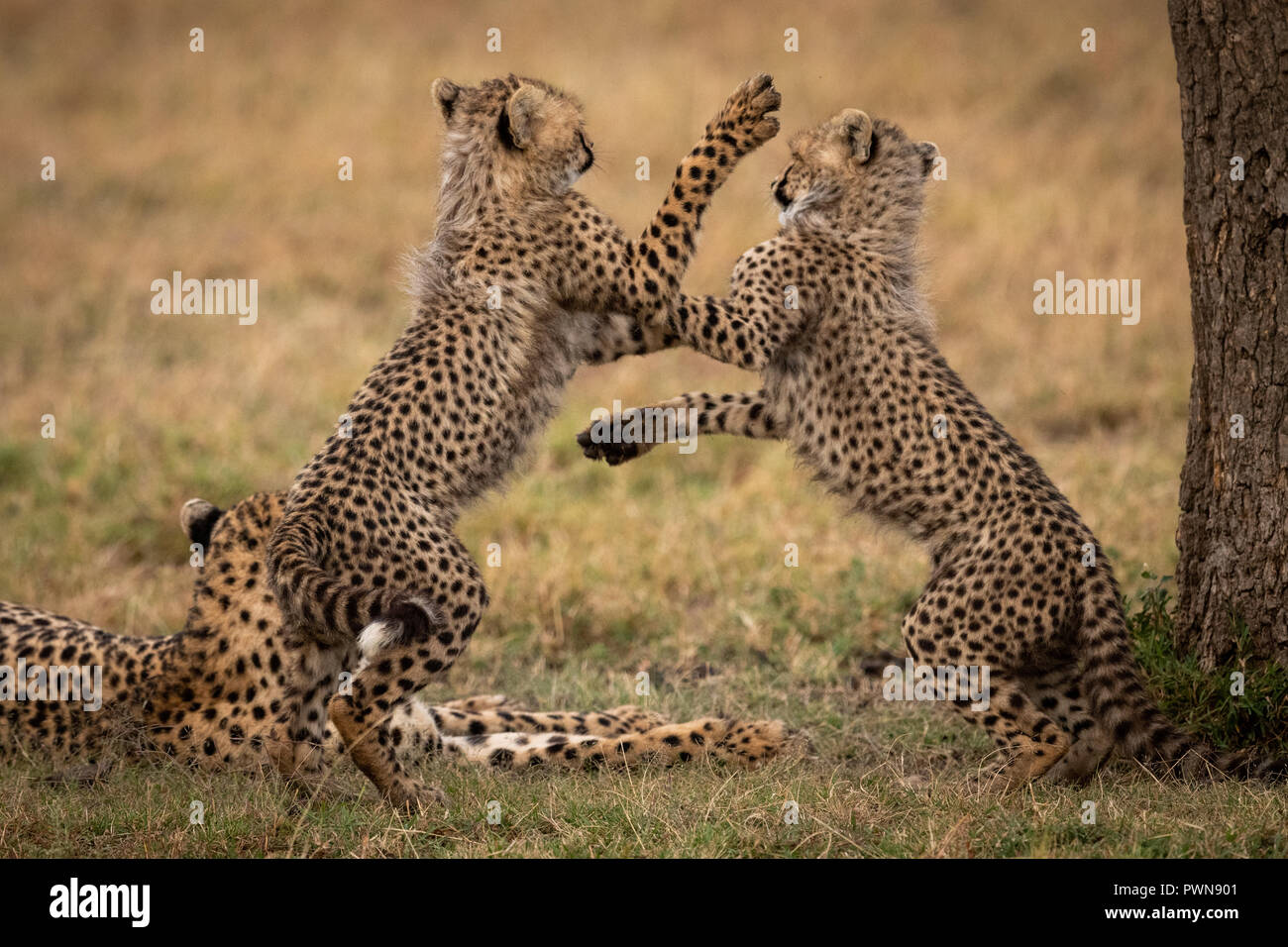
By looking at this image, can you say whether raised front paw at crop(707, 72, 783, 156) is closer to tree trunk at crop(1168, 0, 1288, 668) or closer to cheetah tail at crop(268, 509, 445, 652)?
tree trunk at crop(1168, 0, 1288, 668)

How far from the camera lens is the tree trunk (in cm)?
442

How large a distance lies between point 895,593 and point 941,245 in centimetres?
541

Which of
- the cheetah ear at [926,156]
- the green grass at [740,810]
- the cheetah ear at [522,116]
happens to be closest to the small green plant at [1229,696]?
the green grass at [740,810]

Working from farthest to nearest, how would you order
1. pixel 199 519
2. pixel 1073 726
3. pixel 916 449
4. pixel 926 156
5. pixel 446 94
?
pixel 926 156, pixel 446 94, pixel 199 519, pixel 916 449, pixel 1073 726

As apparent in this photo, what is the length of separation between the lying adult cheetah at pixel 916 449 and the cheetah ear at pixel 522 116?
80 centimetres

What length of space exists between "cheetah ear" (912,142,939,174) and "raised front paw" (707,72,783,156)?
70 centimetres

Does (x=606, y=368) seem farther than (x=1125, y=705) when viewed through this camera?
Yes

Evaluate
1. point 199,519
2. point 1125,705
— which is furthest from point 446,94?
point 1125,705

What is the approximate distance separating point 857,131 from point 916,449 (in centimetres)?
127

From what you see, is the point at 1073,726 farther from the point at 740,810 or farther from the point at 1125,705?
the point at 740,810

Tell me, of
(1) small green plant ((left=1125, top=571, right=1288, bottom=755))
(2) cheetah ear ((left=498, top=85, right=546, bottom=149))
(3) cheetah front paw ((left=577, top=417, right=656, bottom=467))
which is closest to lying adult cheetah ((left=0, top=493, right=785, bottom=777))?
(3) cheetah front paw ((left=577, top=417, right=656, bottom=467))

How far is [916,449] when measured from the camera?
4.60 meters
